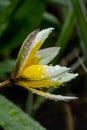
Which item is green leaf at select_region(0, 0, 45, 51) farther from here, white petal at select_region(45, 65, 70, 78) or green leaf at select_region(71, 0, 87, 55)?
white petal at select_region(45, 65, 70, 78)

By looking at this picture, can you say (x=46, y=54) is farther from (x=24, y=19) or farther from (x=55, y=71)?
(x=24, y=19)

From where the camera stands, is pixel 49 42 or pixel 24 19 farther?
pixel 49 42

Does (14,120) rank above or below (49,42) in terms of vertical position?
above

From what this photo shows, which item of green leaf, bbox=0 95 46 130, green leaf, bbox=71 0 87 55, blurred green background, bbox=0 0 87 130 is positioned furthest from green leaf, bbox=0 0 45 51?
green leaf, bbox=0 95 46 130

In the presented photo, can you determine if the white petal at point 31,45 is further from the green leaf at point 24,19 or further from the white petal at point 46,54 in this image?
the green leaf at point 24,19

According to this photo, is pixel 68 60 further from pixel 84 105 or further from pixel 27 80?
pixel 27 80

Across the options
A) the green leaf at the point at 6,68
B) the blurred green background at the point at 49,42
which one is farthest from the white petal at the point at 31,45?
the green leaf at the point at 6,68

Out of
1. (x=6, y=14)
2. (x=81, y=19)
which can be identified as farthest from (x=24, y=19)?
(x=81, y=19)

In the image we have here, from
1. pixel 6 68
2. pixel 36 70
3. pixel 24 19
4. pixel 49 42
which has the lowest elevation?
pixel 49 42
